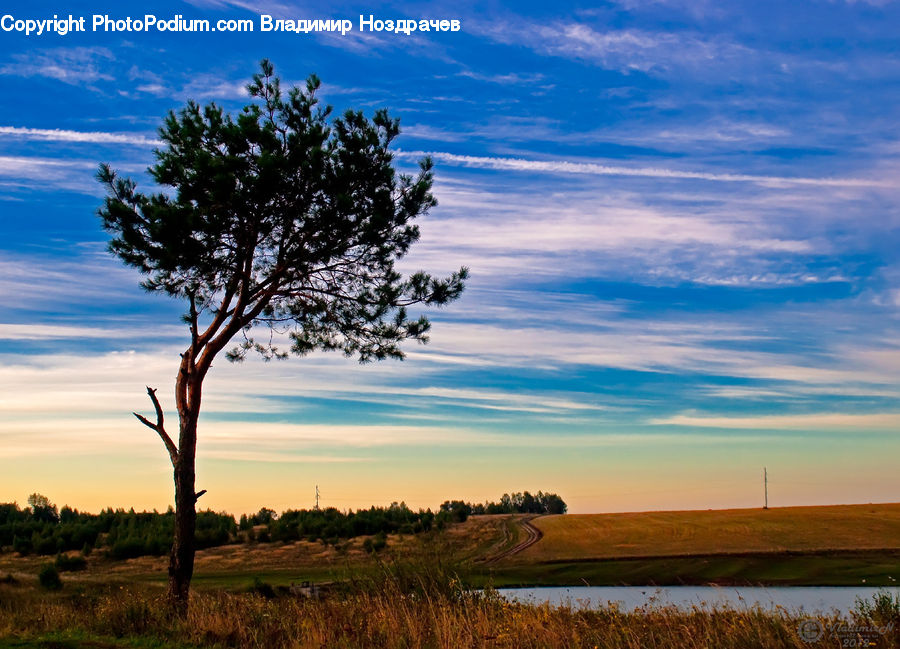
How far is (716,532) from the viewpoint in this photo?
5253 centimetres

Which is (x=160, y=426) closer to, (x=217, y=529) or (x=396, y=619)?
(x=396, y=619)

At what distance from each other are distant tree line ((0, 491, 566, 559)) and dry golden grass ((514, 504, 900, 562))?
9.04 metres

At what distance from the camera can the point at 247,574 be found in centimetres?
4297

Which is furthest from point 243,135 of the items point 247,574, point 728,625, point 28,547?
point 28,547

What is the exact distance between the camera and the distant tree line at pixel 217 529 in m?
51.3

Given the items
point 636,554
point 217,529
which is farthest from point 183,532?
point 217,529

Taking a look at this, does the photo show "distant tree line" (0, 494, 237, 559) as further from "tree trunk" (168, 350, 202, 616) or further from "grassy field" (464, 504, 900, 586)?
"tree trunk" (168, 350, 202, 616)

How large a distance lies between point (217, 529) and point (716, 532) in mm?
35868

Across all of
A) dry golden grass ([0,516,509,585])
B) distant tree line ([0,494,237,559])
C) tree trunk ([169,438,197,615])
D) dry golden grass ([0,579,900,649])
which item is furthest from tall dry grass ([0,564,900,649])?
distant tree line ([0,494,237,559])

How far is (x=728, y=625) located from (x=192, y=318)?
12.8 meters

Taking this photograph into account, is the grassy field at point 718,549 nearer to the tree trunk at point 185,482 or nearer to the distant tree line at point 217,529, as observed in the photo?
the distant tree line at point 217,529

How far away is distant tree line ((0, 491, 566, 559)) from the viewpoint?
168 ft

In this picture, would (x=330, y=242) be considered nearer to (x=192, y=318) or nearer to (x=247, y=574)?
(x=192, y=318)

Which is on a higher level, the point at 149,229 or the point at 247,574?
the point at 149,229
